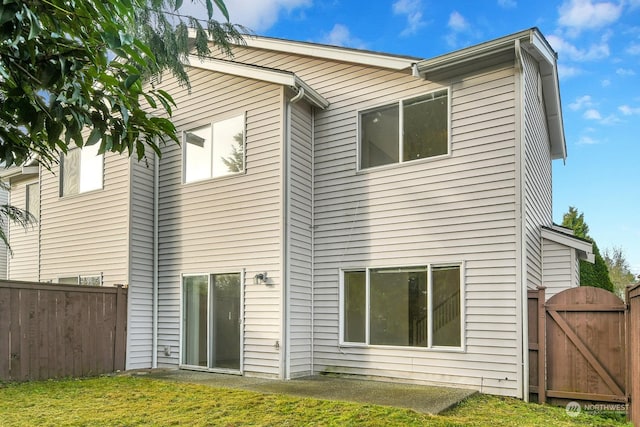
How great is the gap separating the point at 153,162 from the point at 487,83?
6.77 metres

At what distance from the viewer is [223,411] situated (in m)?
5.95

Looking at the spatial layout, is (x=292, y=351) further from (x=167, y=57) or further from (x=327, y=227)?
(x=167, y=57)

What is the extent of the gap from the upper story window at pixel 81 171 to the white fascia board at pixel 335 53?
4.21 m

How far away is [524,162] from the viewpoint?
730cm

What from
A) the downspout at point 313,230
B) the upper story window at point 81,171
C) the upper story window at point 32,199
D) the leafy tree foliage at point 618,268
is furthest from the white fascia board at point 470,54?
the leafy tree foliage at point 618,268

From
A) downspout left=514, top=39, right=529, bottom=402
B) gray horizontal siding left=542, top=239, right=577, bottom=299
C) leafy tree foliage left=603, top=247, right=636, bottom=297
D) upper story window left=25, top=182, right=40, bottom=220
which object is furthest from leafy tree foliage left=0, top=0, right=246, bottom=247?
leafy tree foliage left=603, top=247, right=636, bottom=297

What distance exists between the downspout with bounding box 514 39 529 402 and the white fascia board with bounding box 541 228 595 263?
1.47 meters

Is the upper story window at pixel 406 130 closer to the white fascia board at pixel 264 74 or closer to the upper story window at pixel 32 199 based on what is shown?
the white fascia board at pixel 264 74

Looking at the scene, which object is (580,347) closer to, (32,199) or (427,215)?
(427,215)

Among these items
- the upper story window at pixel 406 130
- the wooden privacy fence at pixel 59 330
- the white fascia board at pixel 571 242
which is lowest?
the wooden privacy fence at pixel 59 330

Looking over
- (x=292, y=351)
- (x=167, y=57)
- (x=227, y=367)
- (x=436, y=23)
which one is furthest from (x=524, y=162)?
(x=436, y=23)

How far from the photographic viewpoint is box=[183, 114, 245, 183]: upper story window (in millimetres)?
9289

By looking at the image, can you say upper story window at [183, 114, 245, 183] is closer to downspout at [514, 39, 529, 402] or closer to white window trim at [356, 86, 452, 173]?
white window trim at [356, 86, 452, 173]

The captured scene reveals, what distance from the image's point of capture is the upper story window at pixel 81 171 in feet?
35.1
